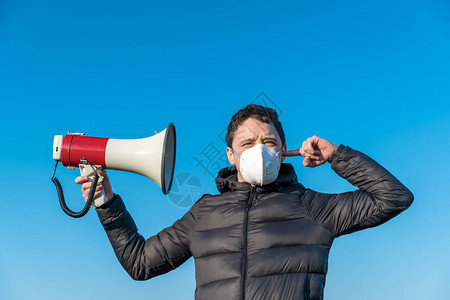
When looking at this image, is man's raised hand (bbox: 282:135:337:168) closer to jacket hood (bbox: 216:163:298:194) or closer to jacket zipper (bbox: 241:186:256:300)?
jacket hood (bbox: 216:163:298:194)

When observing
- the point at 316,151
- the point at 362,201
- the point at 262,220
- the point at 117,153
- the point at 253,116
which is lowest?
the point at 262,220

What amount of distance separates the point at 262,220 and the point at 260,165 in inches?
17.6

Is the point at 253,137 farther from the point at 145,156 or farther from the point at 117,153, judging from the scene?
the point at 117,153

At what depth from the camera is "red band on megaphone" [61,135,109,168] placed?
390 centimetres

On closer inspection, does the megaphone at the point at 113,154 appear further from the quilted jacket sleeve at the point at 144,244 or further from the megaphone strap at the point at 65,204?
the quilted jacket sleeve at the point at 144,244

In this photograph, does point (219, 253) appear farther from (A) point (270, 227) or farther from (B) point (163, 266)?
(B) point (163, 266)

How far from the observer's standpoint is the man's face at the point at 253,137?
3.69 meters

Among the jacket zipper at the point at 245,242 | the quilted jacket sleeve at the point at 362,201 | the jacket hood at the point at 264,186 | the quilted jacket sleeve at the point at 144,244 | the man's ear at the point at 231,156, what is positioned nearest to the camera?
the jacket zipper at the point at 245,242

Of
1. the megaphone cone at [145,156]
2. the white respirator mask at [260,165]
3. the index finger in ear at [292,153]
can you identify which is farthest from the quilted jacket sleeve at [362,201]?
the megaphone cone at [145,156]

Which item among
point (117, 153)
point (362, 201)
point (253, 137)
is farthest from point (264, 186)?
point (117, 153)

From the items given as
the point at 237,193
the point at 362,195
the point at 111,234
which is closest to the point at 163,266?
the point at 111,234

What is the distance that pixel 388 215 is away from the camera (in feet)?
10.6

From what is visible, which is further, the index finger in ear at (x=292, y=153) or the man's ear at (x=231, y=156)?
the man's ear at (x=231, y=156)

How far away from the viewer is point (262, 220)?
3262mm
